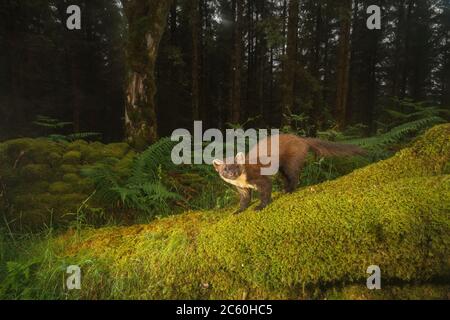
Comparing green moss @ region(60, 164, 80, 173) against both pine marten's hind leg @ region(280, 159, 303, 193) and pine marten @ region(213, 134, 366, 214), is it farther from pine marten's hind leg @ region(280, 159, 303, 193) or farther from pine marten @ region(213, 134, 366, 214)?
pine marten's hind leg @ region(280, 159, 303, 193)

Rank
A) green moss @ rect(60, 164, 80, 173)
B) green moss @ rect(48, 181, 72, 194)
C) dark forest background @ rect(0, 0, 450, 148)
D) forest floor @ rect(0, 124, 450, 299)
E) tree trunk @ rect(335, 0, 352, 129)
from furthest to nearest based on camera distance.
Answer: tree trunk @ rect(335, 0, 352, 129), dark forest background @ rect(0, 0, 450, 148), green moss @ rect(60, 164, 80, 173), green moss @ rect(48, 181, 72, 194), forest floor @ rect(0, 124, 450, 299)

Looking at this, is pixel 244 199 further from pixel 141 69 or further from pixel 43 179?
pixel 141 69

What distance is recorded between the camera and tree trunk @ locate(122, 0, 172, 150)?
7.65 meters

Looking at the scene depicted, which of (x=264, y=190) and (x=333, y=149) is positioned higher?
(x=333, y=149)

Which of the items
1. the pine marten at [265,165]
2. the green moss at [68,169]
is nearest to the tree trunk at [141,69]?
the green moss at [68,169]

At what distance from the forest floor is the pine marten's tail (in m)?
0.53

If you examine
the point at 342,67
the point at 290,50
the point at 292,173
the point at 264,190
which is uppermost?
the point at 290,50

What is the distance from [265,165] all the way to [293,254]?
1.44 m

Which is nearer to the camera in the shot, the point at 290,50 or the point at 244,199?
the point at 244,199

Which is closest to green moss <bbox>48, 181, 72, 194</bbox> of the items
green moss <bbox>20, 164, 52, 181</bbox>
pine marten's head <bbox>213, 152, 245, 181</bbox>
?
green moss <bbox>20, 164, 52, 181</bbox>

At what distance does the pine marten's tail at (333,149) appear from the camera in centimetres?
390

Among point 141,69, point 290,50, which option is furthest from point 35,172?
point 290,50

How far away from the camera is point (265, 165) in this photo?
4012mm
